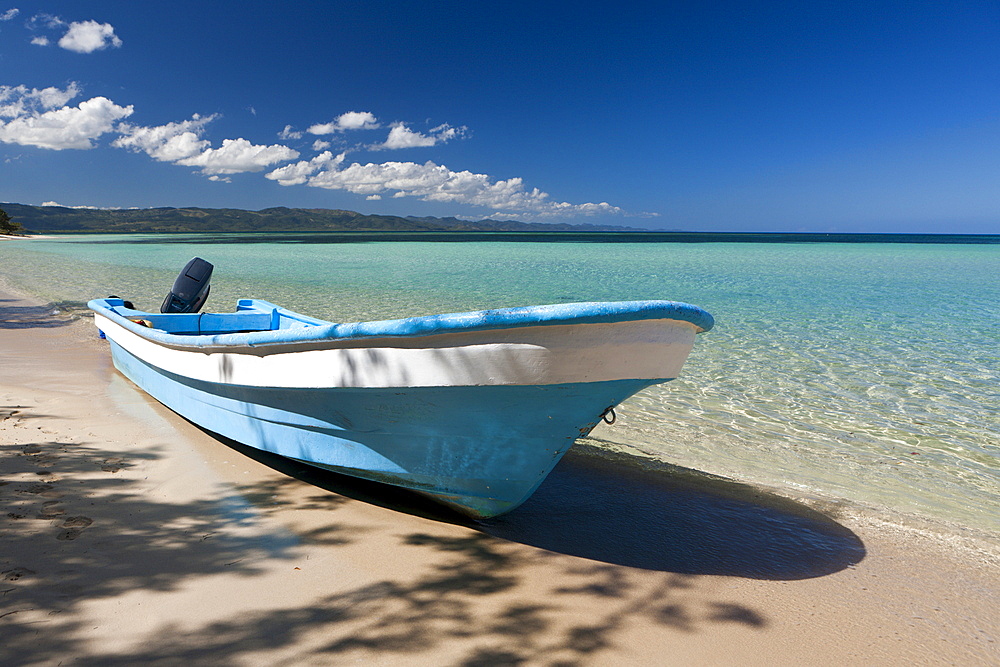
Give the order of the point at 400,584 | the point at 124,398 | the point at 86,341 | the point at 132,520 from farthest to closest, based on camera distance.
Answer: the point at 86,341 → the point at 124,398 → the point at 132,520 → the point at 400,584

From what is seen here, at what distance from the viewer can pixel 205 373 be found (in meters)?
4.47

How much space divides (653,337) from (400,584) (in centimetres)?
179

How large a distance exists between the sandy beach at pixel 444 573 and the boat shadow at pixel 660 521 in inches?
0.7

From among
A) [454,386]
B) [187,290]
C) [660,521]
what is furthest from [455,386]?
[187,290]

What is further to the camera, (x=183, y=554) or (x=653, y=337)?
(x=183, y=554)

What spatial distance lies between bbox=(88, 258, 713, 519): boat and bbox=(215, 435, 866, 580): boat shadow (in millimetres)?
327

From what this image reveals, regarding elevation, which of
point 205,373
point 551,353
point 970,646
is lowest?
point 970,646

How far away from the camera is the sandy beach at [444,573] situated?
2.43 metres

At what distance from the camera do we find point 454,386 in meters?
2.83

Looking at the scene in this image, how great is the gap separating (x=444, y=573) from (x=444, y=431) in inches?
29.5

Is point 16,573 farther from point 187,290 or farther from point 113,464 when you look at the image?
point 187,290

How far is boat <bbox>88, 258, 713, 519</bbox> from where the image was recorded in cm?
260

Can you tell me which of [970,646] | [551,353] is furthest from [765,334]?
[551,353]

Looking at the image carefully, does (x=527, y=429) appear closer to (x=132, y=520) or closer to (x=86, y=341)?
(x=132, y=520)
